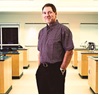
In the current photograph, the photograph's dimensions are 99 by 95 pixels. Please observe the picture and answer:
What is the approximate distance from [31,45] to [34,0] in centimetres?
420

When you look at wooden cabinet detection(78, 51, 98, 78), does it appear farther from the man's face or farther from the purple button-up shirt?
the man's face

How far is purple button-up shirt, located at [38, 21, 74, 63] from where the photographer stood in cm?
239

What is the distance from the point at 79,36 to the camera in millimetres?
11773

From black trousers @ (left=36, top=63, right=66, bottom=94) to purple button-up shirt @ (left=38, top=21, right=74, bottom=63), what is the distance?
8 cm

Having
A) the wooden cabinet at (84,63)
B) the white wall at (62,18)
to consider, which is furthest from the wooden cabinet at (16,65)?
the white wall at (62,18)

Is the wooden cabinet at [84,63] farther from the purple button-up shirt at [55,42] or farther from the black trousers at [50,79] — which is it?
the purple button-up shirt at [55,42]

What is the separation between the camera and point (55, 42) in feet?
7.86

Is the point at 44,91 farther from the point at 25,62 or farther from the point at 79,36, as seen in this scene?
the point at 79,36

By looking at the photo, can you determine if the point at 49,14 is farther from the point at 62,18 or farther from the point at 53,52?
the point at 62,18

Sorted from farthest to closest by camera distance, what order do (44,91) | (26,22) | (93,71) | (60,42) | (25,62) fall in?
1. (26,22)
2. (25,62)
3. (93,71)
4. (44,91)
5. (60,42)

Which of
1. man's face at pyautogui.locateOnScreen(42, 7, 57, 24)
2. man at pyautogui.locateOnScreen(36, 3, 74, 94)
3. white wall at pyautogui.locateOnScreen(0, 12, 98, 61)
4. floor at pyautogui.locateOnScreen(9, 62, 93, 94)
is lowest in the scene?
floor at pyautogui.locateOnScreen(9, 62, 93, 94)

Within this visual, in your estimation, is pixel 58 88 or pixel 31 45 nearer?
pixel 58 88

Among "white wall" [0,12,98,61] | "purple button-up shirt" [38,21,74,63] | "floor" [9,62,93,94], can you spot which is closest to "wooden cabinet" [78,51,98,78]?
"floor" [9,62,93,94]

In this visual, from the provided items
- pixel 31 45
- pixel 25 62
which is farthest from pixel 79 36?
pixel 25 62
